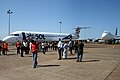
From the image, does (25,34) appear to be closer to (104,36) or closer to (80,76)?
(80,76)

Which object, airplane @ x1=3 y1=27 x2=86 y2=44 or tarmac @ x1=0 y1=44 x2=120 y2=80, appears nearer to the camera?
tarmac @ x1=0 y1=44 x2=120 y2=80

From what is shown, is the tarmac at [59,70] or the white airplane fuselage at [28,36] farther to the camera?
the white airplane fuselage at [28,36]

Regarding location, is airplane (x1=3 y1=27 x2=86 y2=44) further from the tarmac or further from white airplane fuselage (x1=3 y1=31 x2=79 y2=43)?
the tarmac

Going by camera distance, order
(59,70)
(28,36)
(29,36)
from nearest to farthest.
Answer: (59,70) → (28,36) → (29,36)

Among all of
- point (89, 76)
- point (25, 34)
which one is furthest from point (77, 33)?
point (89, 76)

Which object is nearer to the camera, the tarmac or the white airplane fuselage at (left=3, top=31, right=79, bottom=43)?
the tarmac

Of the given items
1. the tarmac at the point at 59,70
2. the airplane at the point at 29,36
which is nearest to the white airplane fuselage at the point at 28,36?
the airplane at the point at 29,36

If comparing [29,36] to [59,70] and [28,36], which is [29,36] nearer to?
[28,36]

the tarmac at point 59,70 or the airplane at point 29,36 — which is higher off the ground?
the airplane at point 29,36

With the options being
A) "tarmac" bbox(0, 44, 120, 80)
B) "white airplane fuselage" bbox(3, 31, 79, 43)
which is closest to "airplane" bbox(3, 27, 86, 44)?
"white airplane fuselage" bbox(3, 31, 79, 43)

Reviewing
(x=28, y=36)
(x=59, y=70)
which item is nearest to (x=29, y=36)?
(x=28, y=36)

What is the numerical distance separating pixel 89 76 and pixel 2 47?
1615 cm

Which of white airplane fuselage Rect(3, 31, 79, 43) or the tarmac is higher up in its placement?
white airplane fuselage Rect(3, 31, 79, 43)

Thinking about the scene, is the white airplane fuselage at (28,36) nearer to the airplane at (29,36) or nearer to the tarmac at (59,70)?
the airplane at (29,36)
